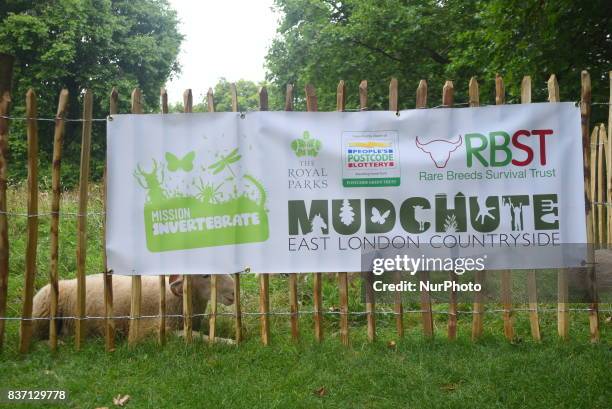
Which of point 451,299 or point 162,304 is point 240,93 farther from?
point 451,299

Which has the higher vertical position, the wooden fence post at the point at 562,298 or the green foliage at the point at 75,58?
the green foliage at the point at 75,58

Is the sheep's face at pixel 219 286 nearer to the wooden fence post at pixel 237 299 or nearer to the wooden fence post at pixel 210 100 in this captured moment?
the wooden fence post at pixel 237 299

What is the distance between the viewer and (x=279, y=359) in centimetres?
482

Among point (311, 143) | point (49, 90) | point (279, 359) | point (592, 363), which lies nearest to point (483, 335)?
point (592, 363)

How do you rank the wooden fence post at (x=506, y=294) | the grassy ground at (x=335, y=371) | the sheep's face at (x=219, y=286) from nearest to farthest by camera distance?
1. the grassy ground at (x=335, y=371)
2. the wooden fence post at (x=506, y=294)
3. the sheep's face at (x=219, y=286)

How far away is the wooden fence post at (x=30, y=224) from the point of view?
5.04 m

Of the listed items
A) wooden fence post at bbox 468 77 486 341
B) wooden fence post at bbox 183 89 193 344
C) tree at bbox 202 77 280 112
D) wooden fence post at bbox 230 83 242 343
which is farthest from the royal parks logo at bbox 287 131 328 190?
tree at bbox 202 77 280 112

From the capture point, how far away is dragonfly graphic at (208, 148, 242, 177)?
5180mm

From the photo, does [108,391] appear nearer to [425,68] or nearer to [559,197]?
[559,197]

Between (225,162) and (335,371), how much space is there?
7.07 feet

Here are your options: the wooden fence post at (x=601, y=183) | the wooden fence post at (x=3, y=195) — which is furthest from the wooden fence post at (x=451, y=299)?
the wooden fence post at (x=3, y=195)

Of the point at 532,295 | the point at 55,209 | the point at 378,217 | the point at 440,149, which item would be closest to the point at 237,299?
the point at 378,217

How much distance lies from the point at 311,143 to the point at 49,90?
2395 cm

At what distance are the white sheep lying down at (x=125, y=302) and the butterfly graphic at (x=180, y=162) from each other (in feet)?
3.71
